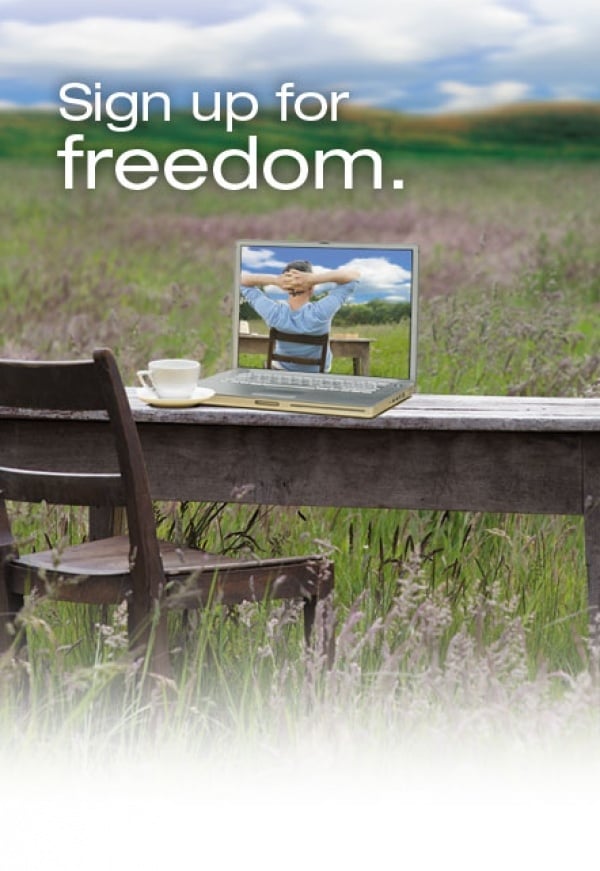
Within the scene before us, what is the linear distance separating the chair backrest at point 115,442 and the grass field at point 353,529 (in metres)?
0.19

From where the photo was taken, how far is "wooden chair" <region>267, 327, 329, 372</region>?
3.71m

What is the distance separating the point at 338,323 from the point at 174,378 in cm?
47

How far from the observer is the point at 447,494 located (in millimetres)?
3527

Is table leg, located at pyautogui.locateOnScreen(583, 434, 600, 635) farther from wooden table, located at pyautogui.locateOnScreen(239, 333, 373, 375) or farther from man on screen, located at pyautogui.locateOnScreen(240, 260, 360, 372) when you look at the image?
man on screen, located at pyautogui.locateOnScreen(240, 260, 360, 372)

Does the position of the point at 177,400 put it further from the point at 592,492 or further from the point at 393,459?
the point at 592,492

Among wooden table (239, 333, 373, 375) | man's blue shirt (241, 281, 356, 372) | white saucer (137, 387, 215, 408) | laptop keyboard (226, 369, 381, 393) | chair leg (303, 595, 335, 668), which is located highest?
man's blue shirt (241, 281, 356, 372)

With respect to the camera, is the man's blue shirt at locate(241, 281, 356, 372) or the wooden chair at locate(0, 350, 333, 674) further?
the man's blue shirt at locate(241, 281, 356, 372)

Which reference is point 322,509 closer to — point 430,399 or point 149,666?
point 430,399

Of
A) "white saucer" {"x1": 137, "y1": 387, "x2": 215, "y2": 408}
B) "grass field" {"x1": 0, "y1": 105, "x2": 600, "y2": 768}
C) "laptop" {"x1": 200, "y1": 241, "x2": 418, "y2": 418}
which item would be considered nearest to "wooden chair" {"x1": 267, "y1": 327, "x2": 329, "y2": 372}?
"laptop" {"x1": 200, "y1": 241, "x2": 418, "y2": 418}

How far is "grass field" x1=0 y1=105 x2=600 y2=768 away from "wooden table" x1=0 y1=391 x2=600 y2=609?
0.74 feet

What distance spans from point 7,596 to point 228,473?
2.20 feet

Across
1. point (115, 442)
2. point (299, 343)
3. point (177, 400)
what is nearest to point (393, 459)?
point (299, 343)

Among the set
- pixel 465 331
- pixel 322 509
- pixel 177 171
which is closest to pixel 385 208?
pixel 177 171

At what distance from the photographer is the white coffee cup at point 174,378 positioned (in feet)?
11.8
